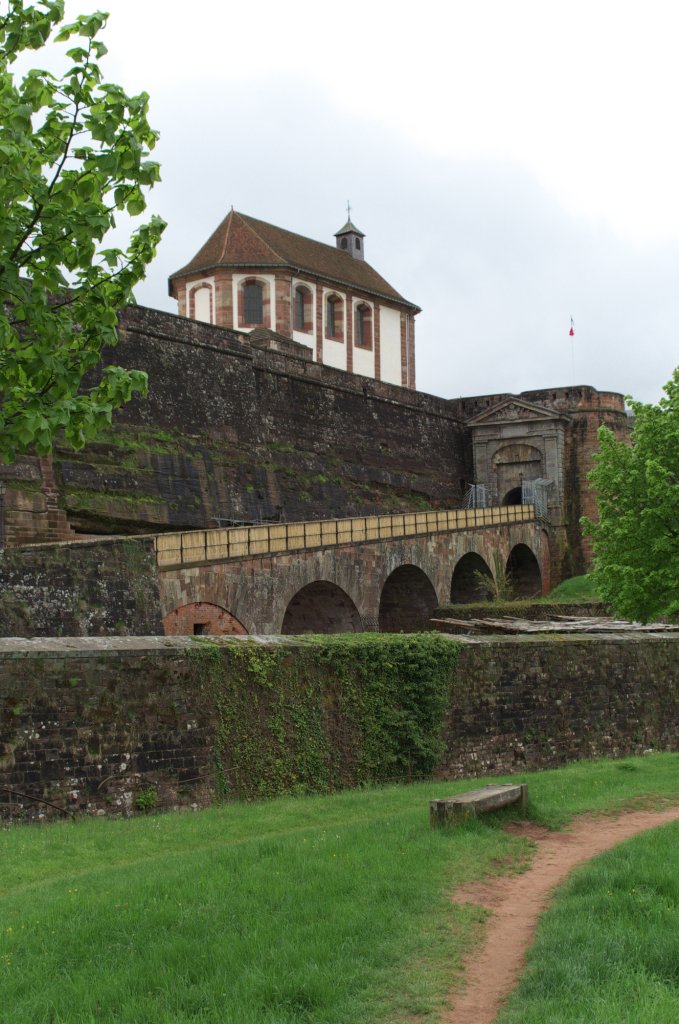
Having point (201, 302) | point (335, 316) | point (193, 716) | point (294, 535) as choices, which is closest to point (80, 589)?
point (193, 716)

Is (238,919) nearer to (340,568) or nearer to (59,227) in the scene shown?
(59,227)

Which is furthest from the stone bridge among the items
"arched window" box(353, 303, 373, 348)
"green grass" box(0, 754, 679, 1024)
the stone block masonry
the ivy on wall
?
"arched window" box(353, 303, 373, 348)

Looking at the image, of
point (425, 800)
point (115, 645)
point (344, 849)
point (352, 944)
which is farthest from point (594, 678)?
point (352, 944)

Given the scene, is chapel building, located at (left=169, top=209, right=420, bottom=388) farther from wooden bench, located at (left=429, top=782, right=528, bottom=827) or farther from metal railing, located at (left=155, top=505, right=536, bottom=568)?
wooden bench, located at (left=429, top=782, right=528, bottom=827)

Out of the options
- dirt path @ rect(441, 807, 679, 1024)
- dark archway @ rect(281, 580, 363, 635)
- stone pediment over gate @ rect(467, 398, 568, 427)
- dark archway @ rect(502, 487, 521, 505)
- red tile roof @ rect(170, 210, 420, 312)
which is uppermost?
red tile roof @ rect(170, 210, 420, 312)

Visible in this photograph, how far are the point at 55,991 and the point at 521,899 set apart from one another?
339cm

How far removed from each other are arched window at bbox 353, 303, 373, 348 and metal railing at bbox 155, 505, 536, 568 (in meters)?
16.6

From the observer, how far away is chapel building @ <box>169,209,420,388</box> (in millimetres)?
46750

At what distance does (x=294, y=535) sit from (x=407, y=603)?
858cm

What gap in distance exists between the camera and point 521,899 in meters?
7.77

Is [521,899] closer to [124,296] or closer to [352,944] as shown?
[352,944]

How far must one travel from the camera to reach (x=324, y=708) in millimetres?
14336

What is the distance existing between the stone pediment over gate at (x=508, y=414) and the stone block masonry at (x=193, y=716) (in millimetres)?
28733

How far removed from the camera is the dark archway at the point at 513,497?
46781 millimetres
